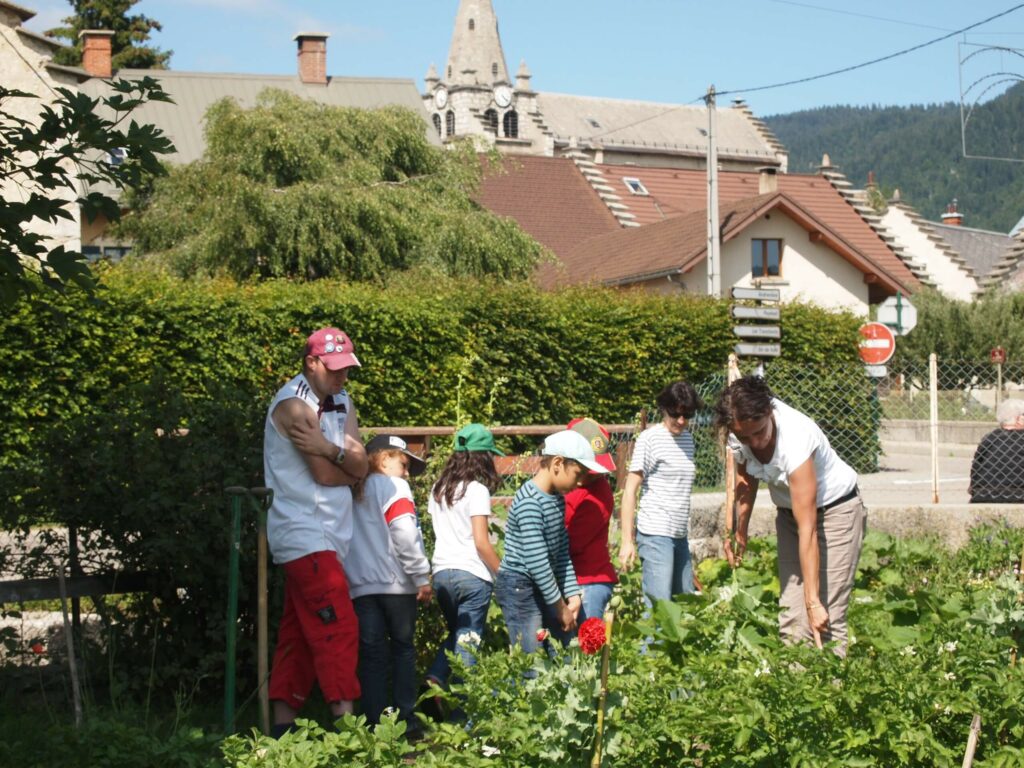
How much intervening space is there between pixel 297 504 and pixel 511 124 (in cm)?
10938

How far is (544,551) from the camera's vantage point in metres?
5.82

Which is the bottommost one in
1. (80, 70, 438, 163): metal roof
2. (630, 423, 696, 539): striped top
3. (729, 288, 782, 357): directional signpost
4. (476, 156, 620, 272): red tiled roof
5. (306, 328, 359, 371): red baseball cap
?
(630, 423, 696, 539): striped top

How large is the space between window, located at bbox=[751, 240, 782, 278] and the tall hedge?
46.5ft

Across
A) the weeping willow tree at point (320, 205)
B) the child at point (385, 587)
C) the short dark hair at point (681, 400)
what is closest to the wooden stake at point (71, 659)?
the child at point (385, 587)

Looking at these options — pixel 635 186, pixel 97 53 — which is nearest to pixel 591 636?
pixel 97 53

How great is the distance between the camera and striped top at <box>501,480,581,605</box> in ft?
19.1

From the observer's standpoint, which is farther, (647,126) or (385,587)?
(647,126)

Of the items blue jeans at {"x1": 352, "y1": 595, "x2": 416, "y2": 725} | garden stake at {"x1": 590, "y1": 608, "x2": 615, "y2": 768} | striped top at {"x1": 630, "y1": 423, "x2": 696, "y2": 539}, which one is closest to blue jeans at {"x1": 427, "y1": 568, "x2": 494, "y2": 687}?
blue jeans at {"x1": 352, "y1": 595, "x2": 416, "y2": 725}

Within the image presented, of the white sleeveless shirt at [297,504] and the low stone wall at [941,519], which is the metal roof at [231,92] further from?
the white sleeveless shirt at [297,504]

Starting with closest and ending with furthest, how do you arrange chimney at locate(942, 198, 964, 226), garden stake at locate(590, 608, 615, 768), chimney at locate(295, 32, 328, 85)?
1. garden stake at locate(590, 608, 615, 768)
2. chimney at locate(295, 32, 328, 85)
3. chimney at locate(942, 198, 964, 226)

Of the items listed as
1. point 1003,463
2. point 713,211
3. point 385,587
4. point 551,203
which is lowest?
point 385,587

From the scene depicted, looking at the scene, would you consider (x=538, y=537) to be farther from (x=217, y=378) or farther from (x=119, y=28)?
(x=119, y=28)

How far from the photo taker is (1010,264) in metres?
44.1

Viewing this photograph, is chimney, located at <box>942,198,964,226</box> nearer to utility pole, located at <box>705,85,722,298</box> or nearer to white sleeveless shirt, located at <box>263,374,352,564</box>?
utility pole, located at <box>705,85,722,298</box>
